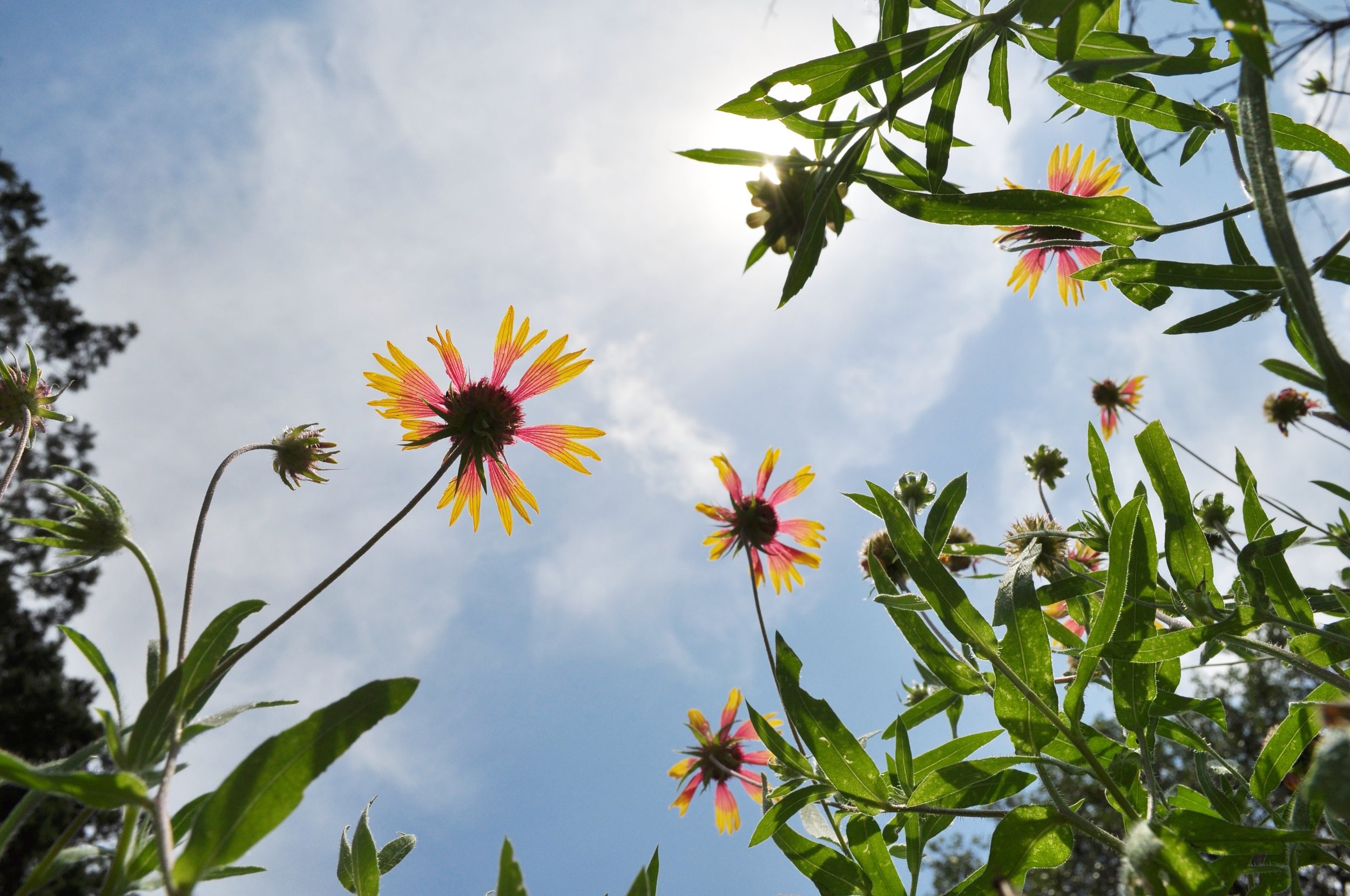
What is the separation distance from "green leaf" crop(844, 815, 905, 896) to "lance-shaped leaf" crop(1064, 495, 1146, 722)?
35cm

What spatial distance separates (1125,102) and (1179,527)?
0.72 metres

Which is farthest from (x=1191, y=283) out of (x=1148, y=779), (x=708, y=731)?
(x=708, y=731)

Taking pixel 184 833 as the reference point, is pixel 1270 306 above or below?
above

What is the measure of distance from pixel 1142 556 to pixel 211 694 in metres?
1.23

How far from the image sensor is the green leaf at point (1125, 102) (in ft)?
4.10

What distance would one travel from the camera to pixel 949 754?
1165 millimetres

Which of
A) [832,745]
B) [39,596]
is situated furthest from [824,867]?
[39,596]

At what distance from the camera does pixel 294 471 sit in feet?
5.61

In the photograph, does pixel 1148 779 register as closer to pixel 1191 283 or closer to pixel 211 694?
pixel 1191 283

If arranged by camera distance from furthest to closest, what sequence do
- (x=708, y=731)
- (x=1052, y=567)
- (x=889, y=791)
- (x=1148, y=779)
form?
(x=708, y=731), (x=1052, y=567), (x=889, y=791), (x=1148, y=779)

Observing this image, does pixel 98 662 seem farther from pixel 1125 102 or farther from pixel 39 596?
pixel 39 596

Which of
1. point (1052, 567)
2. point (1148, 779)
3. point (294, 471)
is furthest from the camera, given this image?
point (1052, 567)

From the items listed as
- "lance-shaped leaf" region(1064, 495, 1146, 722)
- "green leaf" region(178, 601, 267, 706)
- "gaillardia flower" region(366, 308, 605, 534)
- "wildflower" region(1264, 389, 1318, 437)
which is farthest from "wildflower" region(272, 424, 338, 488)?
"wildflower" region(1264, 389, 1318, 437)

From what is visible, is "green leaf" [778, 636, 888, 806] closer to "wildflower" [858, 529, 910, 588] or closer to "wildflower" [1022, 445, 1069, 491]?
"wildflower" [858, 529, 910, 588]
